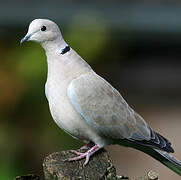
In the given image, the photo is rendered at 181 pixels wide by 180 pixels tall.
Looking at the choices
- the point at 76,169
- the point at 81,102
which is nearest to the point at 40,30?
the point at 81,102

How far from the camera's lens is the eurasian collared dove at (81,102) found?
3594 millimetres

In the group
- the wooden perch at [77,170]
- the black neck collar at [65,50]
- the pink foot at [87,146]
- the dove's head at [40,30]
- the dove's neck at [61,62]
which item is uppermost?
the dove's head at [40,30]

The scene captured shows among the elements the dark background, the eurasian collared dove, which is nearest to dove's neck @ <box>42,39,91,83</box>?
the eurasian collared dove

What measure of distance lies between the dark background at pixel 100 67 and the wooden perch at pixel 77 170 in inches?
128

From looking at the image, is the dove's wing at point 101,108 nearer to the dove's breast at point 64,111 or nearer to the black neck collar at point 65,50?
the dove's breast at point 64,111

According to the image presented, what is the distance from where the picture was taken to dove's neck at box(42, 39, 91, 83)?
142 inches

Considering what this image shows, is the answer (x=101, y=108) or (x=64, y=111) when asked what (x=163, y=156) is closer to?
(x=101, y=108)

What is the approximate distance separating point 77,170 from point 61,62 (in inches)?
34.8

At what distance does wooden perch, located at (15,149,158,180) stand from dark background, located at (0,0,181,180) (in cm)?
326

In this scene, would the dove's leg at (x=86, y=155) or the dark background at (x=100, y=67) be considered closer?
the dove's leg at (x=86, y=155)

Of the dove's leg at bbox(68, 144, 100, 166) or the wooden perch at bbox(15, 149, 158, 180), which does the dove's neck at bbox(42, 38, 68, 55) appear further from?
the wooden perch at bbox(15, 149, 158, 180)

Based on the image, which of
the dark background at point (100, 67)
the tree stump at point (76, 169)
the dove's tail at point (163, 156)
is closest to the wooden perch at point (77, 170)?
the tree stump at point (76, 169)

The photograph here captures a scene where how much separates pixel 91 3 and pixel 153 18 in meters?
0.85

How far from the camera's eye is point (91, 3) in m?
8.16
